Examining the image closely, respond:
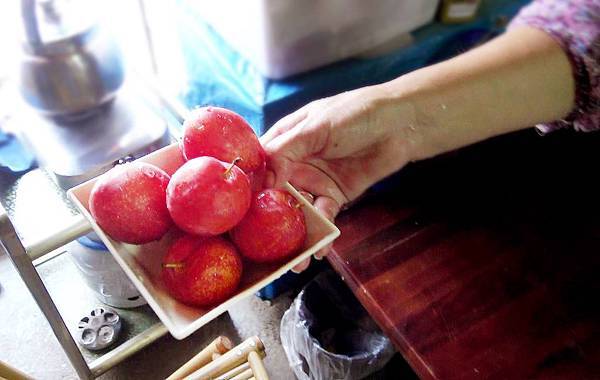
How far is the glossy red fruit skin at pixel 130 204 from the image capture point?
1.56 ft

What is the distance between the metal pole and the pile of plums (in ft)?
0.43

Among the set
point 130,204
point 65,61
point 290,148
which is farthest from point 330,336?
point 65,61

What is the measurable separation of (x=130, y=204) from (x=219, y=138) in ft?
0.40

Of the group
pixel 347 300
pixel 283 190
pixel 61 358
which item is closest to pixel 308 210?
pixel 283 190

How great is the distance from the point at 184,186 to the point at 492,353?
0.50m

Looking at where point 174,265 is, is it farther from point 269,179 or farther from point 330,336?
point 330,336

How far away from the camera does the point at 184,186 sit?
467 millimetres

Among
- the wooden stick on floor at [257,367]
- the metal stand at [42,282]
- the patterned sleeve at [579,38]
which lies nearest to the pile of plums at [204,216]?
the metal stand at [42,282]

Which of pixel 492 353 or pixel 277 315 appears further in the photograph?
pixel 277 315

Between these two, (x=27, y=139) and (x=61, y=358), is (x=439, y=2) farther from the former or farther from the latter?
(x=61, y=358)

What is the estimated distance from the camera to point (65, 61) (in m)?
0.98

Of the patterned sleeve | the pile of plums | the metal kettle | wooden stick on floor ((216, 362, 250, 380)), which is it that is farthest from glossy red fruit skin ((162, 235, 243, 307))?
the metal kettle

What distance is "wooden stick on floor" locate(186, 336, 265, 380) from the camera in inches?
30.1

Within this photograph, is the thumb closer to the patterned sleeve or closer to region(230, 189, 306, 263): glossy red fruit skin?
region(230, 189, 306, 263): glossy red fruit skin
